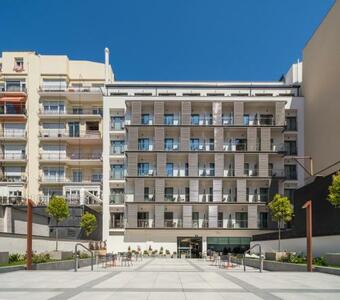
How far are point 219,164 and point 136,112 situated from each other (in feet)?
40.4

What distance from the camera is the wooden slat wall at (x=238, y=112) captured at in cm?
6390

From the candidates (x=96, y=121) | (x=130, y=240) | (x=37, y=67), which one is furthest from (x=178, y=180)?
(x=37, y=67)

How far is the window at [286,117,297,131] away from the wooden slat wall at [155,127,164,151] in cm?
1617

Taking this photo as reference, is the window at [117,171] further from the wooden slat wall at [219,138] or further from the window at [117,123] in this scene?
the wooden slat wall at [219,138]

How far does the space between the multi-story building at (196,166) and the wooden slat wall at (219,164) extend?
129mm

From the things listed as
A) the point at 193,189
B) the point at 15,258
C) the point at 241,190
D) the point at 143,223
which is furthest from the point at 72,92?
the point at 15,258

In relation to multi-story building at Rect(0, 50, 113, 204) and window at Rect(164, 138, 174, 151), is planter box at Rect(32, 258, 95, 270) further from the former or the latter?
multi-story building at Rect(0, 50, 113, 204)

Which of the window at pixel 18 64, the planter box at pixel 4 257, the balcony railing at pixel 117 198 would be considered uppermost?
the window at pixel 18 64

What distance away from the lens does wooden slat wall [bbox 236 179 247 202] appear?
62.5 metres

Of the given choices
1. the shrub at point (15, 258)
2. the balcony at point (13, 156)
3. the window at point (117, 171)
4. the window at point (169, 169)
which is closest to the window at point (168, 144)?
the window at point (169, 169)

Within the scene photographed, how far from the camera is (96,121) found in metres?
69.6

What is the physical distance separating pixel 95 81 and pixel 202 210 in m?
24.2

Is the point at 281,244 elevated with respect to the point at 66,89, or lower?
lower

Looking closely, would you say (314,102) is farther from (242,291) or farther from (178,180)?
(242,291)
